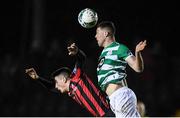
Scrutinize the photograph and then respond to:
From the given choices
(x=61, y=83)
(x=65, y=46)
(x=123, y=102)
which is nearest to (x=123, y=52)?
(x=123, y=102)

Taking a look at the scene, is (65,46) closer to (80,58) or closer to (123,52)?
(80,58)

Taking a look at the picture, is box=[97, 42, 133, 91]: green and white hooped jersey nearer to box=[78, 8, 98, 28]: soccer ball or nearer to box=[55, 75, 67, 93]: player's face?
box=[78, 8, 98, 28]: soccer ball

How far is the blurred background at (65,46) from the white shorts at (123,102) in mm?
5388

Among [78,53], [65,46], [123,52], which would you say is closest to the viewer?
[123,52]

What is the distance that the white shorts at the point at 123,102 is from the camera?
33.4ft

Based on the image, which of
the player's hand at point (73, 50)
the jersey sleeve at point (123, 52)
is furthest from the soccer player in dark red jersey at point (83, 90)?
the jersey sleeve at point (123, 52)

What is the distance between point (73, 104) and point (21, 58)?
1.72m

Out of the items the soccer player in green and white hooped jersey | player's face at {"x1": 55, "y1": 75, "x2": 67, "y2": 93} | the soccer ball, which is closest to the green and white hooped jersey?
the soccer player in green and white hooped jersey

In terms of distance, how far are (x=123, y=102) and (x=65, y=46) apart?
7.98 m

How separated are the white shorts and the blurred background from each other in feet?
17.7

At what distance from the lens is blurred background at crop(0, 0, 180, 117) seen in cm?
1590

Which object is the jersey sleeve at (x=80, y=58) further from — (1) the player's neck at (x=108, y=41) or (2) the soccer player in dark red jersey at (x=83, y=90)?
(1) the player's neck at (x=108, y=41)

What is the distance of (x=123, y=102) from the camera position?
10.2 m

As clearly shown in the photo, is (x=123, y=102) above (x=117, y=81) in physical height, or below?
below
